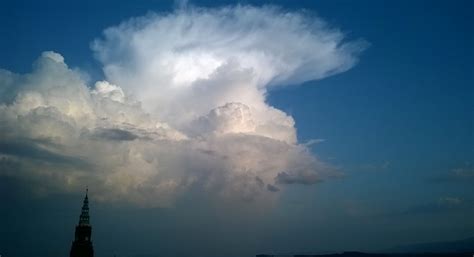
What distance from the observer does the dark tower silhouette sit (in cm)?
12562

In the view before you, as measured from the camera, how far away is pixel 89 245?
128250 mm

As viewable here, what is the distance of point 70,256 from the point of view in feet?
415

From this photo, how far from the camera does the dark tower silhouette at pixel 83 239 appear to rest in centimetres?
12562

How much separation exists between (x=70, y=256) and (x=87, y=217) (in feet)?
41.8

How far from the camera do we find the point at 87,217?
437ft

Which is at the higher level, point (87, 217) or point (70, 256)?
point (87, 217)

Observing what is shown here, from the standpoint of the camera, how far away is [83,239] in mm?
128375

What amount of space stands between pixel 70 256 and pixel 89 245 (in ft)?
20.4

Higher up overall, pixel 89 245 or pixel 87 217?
pixel 87 217

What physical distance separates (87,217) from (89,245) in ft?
30.9
